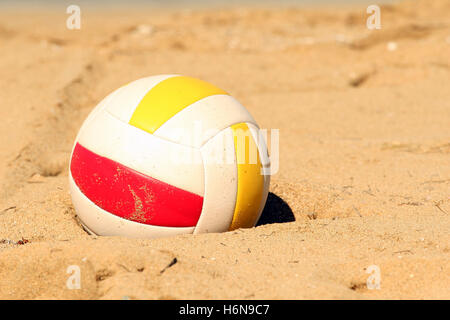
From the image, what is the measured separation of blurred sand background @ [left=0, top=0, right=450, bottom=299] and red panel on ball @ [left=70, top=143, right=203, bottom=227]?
158 mm

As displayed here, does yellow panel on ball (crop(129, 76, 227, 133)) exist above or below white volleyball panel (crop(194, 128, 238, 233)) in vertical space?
above

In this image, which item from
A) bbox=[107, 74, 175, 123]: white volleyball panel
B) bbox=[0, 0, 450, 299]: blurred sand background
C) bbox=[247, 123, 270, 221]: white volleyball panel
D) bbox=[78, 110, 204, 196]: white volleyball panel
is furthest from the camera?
bbox=[247, 123, 270, 221]: white volleyball panel

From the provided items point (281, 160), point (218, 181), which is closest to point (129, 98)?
point (218, 181)

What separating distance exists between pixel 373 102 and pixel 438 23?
5228 millimetres

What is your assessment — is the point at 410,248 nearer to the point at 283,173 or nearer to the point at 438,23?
the point at 283,173

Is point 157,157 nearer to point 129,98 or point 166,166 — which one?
point 166,166

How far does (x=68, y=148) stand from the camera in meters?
→ 6.00

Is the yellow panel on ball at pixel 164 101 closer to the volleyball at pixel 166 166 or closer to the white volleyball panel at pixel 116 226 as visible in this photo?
the volleyball at pixel 166 166

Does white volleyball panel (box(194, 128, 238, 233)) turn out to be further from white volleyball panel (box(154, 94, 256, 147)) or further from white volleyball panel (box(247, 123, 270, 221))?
white volleyball panel (box(247, 123, 270, 221))

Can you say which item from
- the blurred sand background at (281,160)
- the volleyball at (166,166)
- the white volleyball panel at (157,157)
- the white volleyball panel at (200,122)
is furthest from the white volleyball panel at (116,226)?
the white volleyball panel at (200,122)

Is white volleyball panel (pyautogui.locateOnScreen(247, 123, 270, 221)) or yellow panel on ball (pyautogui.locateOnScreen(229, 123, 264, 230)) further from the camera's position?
white volleyball panel (pyautogui.locateOnScreen(247, 123, 270, 221))

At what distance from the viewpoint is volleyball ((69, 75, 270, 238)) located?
347 cm

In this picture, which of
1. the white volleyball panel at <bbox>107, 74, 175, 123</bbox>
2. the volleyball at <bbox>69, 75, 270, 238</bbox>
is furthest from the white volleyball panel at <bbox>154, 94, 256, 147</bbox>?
the white volleyball panel at <bbox>107, 74, 175, 123</bbox>
